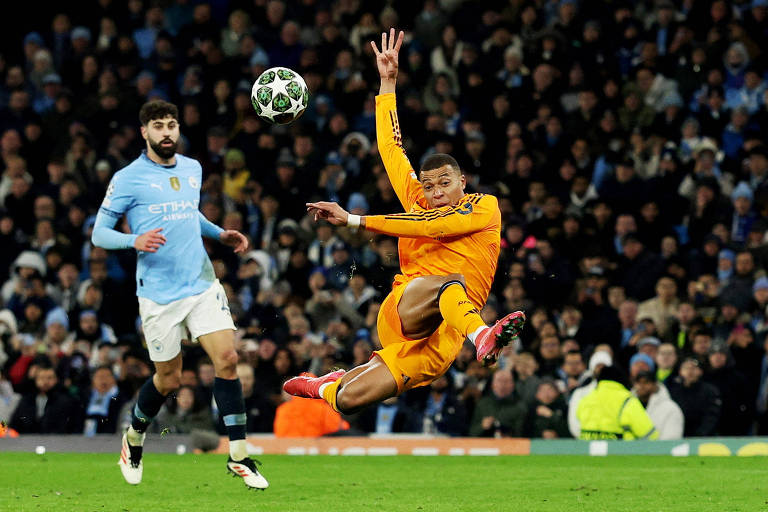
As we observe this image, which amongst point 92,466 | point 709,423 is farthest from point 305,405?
point 709,423

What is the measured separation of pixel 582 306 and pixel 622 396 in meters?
2.00

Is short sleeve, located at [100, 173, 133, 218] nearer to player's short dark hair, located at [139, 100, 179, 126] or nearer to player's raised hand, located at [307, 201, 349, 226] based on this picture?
player's short dark hair, located at [139, 100, 179, 126]

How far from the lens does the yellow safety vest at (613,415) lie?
13.4 metres

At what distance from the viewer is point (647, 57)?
58.0ft

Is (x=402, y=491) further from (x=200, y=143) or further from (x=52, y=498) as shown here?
(x=200, y=143)

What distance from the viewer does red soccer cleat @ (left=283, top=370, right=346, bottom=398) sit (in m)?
9.03

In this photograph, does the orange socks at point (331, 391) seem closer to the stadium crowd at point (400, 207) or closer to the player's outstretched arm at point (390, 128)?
the player's outstretched arm at point (390, 128)

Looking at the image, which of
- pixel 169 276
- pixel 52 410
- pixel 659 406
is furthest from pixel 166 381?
pixel 659 406

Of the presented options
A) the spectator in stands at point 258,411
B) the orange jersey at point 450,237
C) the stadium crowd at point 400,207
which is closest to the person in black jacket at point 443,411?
the stadium crowd at point 400,207

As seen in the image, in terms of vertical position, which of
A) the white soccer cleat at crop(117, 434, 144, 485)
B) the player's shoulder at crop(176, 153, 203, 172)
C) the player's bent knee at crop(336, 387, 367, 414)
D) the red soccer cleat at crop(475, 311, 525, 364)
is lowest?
the white soccer cleat at crop(117, 434, 144, 485)

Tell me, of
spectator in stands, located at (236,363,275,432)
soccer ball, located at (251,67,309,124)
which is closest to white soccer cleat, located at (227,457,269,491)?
soccer ball, located at (251,67,309,124)

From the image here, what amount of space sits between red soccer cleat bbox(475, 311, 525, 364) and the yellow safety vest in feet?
19.3

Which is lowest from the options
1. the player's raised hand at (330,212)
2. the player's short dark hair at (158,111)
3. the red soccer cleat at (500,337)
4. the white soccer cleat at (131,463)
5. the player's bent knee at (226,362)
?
the white soccer cleat at (131,463)

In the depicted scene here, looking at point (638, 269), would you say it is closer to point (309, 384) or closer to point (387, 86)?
point (387, 86)
